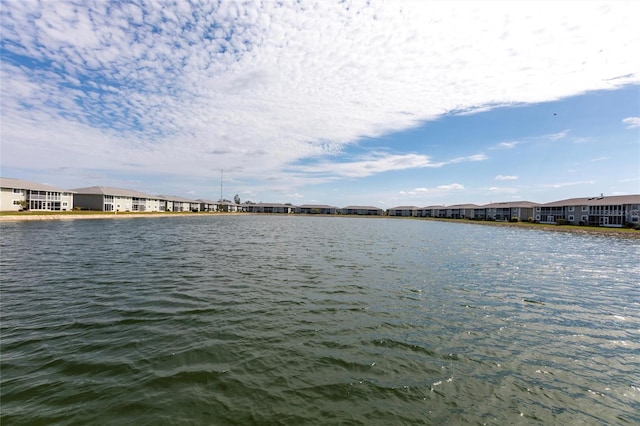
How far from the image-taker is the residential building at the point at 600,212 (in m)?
67.0

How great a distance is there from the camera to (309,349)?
26.5 ft

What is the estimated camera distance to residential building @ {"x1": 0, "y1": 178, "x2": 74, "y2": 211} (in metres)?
58.3

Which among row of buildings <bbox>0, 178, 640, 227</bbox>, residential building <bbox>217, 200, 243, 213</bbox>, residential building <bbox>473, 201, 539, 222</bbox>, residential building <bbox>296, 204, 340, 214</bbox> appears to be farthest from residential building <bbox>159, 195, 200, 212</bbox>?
residential building <bbox>473, 201, 539, 222</bbox>

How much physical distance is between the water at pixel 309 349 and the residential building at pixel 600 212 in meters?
75.5

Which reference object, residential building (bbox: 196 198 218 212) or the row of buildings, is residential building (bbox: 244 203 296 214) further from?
the row of buildings

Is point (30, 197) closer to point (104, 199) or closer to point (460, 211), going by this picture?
point (104, 199)

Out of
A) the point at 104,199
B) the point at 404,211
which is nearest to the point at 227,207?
the point at 104,199

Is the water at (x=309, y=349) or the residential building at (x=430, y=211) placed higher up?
the residential building at (x=430, y=211)

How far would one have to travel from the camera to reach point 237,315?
408 inches

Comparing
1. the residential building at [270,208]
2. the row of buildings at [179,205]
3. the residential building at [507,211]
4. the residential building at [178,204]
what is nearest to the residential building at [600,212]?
the row of buildings at [179,205]

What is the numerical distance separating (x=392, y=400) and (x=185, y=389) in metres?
4.38

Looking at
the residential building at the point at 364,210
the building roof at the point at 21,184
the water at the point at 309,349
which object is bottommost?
the water at the point at 309,349

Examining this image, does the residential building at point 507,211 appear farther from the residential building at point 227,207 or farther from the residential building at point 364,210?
the residential building at point 227,207

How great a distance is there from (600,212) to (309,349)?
97.6 metres
